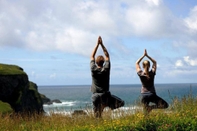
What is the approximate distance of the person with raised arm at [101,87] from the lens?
33.3 ft

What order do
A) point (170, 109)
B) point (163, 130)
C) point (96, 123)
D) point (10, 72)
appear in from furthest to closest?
1. point (10, 72)
2. point (170, 109)
3. point (96, 123)
4. point (163, 130)

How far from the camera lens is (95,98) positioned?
10180 millimetres

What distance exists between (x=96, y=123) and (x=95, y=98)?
69cm

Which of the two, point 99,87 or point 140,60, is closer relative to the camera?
point 99,87

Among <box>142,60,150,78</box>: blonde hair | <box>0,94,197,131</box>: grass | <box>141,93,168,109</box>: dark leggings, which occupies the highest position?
<box>142,60,150,78</box>: blonde hair

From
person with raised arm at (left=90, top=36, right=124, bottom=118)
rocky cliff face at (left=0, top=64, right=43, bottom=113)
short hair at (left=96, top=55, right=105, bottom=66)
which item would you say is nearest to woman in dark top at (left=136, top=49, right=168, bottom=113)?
person with raised arm at (left=90, top=36, right=124, bottom=118)

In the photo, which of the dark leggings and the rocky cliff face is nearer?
the dark leggings

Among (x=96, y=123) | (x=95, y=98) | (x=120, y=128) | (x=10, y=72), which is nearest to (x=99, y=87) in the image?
(x=95, y=98)

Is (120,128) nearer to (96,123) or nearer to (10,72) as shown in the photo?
(96,123)

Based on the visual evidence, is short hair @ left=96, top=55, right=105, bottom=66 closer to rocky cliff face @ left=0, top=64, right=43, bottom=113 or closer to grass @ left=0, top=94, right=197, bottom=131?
grass @ left=0, top=94, right=197, bottom=131

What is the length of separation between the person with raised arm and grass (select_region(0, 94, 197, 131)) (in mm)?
243

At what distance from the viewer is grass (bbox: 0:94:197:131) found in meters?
8.64

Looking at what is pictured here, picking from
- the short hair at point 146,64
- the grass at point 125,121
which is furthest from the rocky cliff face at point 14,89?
the short hair at point 146,64

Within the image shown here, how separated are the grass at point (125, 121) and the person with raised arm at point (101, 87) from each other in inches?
9.5
